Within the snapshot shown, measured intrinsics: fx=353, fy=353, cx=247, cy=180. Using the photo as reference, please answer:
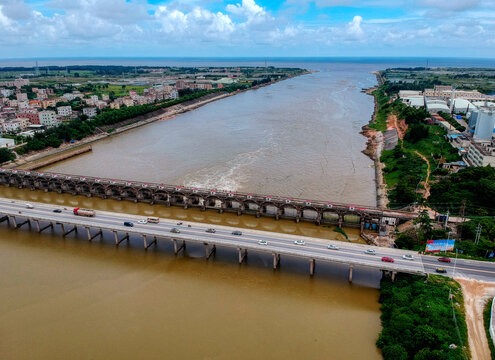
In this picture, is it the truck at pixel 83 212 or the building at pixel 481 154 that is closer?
the truck at pixel 83 212

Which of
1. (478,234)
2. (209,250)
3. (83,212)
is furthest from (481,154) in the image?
(83,212)

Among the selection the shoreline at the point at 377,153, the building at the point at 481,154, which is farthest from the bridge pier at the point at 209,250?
the building at the point at 481,154

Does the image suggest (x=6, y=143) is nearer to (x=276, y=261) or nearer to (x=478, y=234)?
(x=276, y=261)

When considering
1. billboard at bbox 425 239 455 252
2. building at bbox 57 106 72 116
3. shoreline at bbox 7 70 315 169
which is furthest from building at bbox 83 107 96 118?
billboard at bbox 425 239 455 252

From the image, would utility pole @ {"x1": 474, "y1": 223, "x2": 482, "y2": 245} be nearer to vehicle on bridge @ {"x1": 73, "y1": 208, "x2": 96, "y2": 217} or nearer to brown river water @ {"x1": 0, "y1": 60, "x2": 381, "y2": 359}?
brown river water @ {"x1": 0, "y1": 60, "x2": 381, "y2": 359}

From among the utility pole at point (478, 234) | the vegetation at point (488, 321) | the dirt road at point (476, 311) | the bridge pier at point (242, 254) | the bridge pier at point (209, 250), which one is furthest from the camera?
the bridge pier at point (209, 250)

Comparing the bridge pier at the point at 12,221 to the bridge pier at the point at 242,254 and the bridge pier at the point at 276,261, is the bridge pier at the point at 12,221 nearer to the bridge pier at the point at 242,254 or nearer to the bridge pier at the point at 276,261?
Result: the bridge pier at the point at 242,254
